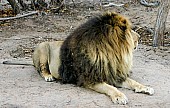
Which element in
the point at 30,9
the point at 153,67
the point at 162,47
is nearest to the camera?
the point at 153,67

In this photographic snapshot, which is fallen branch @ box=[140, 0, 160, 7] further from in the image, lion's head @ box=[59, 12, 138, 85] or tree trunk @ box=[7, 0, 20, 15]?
lion's head @ box=[59, 12, 138, 85]

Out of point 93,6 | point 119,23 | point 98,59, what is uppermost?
point 119,23

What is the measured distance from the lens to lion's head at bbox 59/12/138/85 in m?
5.51

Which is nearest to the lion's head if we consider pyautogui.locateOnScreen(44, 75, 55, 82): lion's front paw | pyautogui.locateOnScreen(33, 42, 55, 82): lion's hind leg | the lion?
the lion

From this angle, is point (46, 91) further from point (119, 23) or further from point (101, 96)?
point (119, 23)

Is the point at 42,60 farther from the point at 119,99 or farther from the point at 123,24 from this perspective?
the point at 119,99

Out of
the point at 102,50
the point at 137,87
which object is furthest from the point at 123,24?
the point at 137,87

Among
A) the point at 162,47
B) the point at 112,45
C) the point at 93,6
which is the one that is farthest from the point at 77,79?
the point at 93,6

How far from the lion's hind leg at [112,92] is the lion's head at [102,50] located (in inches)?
3.5

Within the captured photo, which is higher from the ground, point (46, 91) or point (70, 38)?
point (70, 38)

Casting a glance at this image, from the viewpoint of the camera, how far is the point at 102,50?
217 inches

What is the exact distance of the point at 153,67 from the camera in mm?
7211

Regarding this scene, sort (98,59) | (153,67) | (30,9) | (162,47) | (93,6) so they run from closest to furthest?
(98,59)
(153,67)
(162,47)
(30,9)
(93,6)

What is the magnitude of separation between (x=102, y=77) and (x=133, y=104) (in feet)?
2.05
